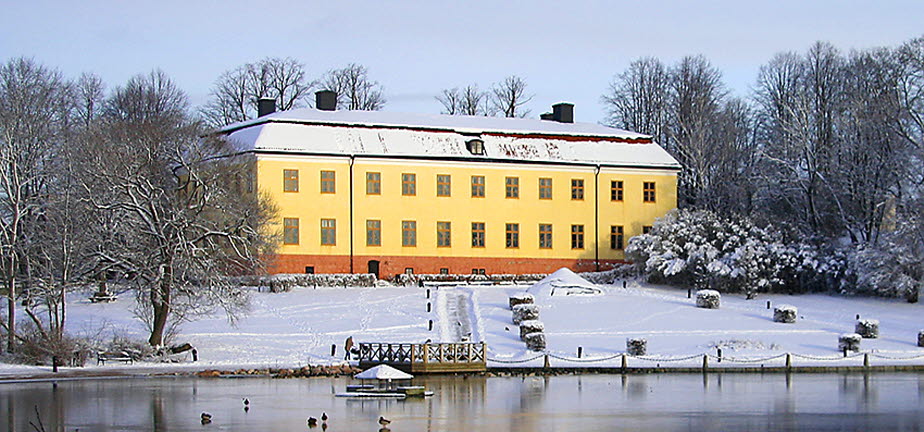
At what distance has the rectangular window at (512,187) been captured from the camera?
200ft

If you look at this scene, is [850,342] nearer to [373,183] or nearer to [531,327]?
[531,327]

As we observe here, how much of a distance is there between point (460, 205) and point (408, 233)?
9.96 ft

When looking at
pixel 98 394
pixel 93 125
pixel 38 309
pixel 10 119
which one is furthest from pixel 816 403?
pixel 93 125

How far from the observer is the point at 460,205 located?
197 feet

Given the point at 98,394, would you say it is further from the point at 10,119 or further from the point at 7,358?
the point at 10,119

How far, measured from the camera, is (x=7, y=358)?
38281 millimetres

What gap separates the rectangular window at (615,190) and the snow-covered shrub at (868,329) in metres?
20.1

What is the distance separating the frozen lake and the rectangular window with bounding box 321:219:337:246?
22458 mm

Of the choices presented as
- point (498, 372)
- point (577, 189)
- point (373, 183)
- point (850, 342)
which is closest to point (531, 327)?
point (498, 372)

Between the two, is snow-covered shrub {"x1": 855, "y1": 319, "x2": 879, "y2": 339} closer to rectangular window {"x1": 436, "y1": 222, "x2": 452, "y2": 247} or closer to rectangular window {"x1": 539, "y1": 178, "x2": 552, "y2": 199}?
rectangular window {"x1": 539, "y1": 178, "x2": 552, "y2": 199}

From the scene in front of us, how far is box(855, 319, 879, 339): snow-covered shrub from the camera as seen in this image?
4416 cm

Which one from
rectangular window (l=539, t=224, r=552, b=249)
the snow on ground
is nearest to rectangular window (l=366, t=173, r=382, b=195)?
the snow on ground

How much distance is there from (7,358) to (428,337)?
13901 mm

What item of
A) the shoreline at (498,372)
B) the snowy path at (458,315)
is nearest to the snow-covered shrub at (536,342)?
the snowy path at (458,315)
